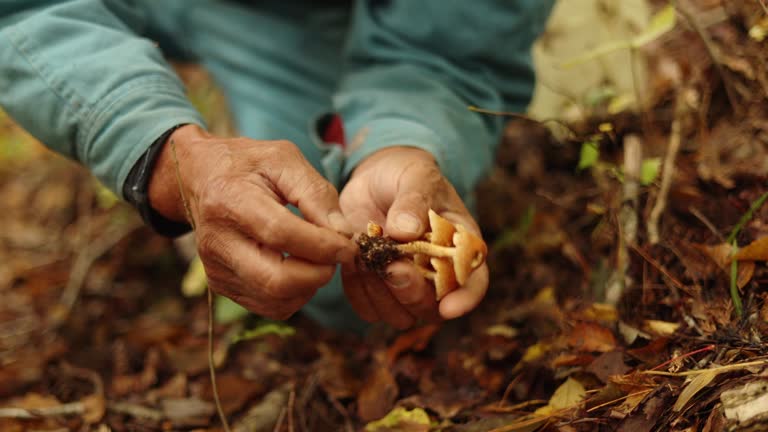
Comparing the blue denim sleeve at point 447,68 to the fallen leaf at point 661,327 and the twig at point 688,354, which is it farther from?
the twig at point 688,354

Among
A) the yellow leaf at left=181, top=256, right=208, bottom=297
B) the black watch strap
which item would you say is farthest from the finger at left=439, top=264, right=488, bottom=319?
the yellow leaf at left=181, top=256, right=208, bottom=297

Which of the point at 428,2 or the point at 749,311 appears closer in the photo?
the point at 749,311

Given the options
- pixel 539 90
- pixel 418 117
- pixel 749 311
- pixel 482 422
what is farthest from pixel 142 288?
pixel 749 311

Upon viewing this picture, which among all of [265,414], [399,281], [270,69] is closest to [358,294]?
[399,281]

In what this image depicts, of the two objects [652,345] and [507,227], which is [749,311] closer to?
[652,345]

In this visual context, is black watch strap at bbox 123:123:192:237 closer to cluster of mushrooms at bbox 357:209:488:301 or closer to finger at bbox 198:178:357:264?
finger at bbox 198:178:357:264

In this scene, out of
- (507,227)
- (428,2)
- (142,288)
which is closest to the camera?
(428,2)

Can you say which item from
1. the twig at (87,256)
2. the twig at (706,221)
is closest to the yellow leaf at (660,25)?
the twig at (706,221)

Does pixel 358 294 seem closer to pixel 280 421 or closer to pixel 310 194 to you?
pixel 310 194
